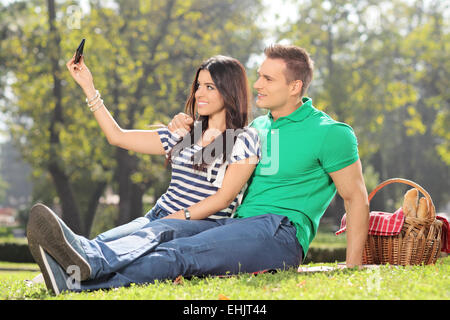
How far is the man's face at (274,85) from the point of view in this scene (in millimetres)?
4434

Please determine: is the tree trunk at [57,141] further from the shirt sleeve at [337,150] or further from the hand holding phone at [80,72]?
the shirt sleeve at [337,150]

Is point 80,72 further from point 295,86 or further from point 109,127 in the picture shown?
point 295,86

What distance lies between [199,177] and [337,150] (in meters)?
1.12

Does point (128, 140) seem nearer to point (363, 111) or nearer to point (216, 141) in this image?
point (216, 141)

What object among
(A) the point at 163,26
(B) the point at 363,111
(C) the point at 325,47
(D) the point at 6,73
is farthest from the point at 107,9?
(B) the point at 363,111

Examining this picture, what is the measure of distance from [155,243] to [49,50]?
571 inches

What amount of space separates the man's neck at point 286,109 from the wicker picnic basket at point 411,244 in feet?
4.31

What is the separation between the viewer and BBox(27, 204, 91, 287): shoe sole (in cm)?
311

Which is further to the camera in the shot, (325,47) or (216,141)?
(325,47)

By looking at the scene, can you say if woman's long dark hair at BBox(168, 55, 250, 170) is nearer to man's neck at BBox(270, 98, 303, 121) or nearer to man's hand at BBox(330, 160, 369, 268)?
man's neck at BBox(270, 98, 303, 121)

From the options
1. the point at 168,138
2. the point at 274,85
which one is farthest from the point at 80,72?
the point at 274,85
